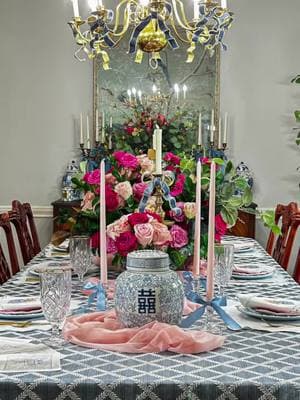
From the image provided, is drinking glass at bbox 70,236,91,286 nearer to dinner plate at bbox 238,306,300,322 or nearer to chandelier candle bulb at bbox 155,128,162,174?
Answer: chandelier candle bulb at bbox 155,128,162,174

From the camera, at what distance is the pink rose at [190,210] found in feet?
7.52

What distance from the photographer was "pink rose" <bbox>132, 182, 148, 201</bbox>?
93.4 inches

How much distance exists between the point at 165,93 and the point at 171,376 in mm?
3835

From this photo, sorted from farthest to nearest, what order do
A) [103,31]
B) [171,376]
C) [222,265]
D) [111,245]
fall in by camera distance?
[103,31] → [111,245] → [222,265] → [171,376]

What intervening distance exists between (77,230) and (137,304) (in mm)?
916

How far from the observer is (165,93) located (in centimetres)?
497

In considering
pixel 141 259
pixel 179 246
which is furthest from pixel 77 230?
pixel 141 259

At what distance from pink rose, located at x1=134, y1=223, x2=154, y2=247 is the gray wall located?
10.00ft

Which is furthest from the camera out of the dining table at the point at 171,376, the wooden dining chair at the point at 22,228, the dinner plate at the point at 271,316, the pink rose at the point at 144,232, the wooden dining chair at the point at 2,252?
the wooden dining chair at the point at 22,228

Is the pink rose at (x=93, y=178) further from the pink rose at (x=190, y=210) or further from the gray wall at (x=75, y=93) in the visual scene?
the gray wall at (x=75, y=93)

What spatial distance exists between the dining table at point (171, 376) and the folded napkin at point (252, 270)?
0.96m

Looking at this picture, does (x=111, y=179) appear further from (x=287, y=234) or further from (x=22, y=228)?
(x=287, y=234)

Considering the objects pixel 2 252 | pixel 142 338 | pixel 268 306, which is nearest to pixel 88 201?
pixel 2 252

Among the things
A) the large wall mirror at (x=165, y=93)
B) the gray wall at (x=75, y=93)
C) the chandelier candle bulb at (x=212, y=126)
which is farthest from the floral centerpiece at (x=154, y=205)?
the gray wall at (x=75, y=93)
